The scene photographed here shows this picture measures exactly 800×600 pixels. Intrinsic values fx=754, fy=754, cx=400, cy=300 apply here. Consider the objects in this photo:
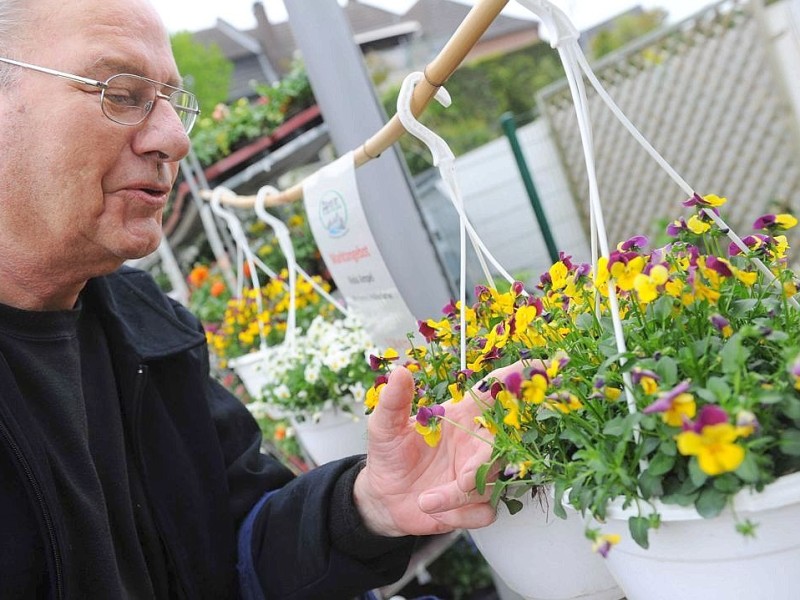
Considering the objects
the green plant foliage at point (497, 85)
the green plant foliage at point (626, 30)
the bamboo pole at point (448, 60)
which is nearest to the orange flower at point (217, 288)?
the bamboo pole at point (448, 60)

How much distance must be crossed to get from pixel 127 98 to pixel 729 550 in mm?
1010

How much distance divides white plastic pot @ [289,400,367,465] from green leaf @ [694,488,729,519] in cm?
111

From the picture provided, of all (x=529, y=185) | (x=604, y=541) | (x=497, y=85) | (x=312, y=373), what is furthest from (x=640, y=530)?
(x=497, y=85)

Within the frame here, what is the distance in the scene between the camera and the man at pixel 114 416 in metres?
1.09

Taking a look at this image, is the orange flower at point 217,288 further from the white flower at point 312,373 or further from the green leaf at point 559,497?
the green leaf at point 559,497

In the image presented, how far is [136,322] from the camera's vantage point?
1.52 m

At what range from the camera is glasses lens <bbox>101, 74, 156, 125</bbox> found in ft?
3.70

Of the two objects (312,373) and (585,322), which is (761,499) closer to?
(585,322)

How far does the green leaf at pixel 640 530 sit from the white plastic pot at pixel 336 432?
1062mm

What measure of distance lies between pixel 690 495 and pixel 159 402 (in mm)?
1093

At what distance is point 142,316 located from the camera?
153 centimetres

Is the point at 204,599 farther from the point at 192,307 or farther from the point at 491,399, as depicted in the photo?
the point at 192,307

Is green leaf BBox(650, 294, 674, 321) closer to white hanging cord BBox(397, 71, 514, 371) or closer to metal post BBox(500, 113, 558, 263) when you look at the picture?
white hanging cord BBox(397, 71, 514, 371)

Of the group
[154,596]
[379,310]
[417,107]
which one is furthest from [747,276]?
[154,596]
